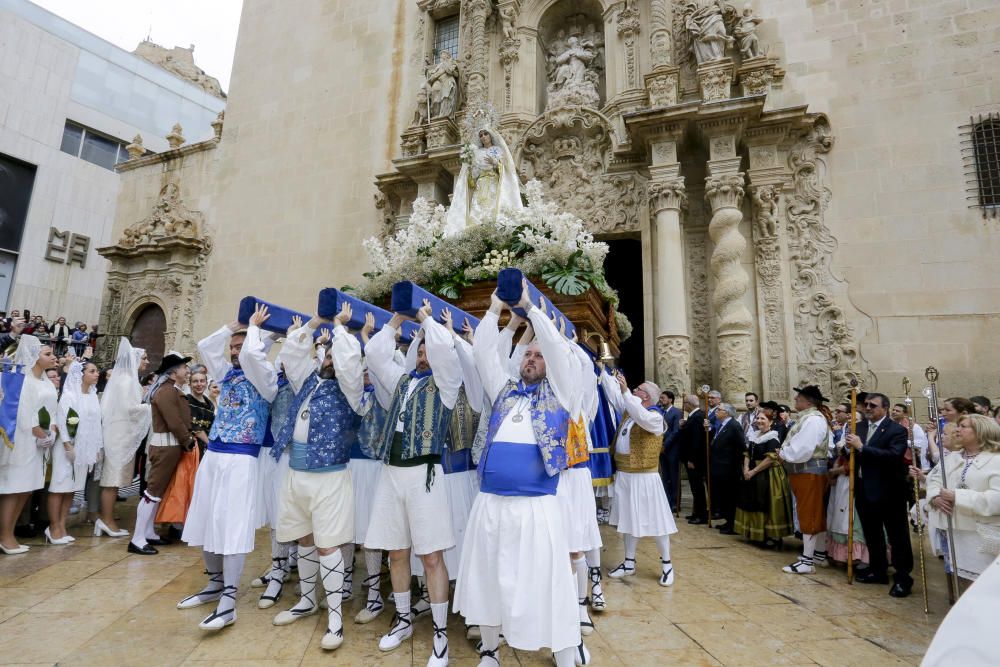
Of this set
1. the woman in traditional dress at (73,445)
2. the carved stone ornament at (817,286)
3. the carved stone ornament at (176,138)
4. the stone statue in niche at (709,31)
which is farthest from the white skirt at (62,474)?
the carved stone ornament at (176,138)

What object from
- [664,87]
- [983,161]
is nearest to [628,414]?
[664,87]

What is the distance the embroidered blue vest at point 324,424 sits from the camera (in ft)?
11.5

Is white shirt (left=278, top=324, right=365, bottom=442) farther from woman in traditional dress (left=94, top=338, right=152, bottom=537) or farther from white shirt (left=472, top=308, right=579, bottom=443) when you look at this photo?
woman in traditional dress (left=94, top=338, right=152, bottom=537)

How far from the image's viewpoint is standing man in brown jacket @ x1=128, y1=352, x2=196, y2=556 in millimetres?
5398

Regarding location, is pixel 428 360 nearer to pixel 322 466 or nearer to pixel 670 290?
pixel 322 466

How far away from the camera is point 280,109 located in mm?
14203

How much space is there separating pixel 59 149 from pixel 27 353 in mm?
19042

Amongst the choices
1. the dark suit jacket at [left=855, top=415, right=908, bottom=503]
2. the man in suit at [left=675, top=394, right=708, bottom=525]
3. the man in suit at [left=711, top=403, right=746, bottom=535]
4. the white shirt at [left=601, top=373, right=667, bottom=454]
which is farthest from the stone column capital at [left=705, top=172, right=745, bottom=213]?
the white shirt at [left=601, top=373, right=667, bottom=454]

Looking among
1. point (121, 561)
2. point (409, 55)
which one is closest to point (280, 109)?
point (409, 55)

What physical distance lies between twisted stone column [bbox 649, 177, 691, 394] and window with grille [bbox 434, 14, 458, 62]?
698 centimetres

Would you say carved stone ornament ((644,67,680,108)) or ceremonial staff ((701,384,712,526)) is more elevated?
carved stone ornament ((644,67,680,108))

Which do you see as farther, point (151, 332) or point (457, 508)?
point (151, 332)

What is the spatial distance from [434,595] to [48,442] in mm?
4701

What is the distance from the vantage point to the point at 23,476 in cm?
524
